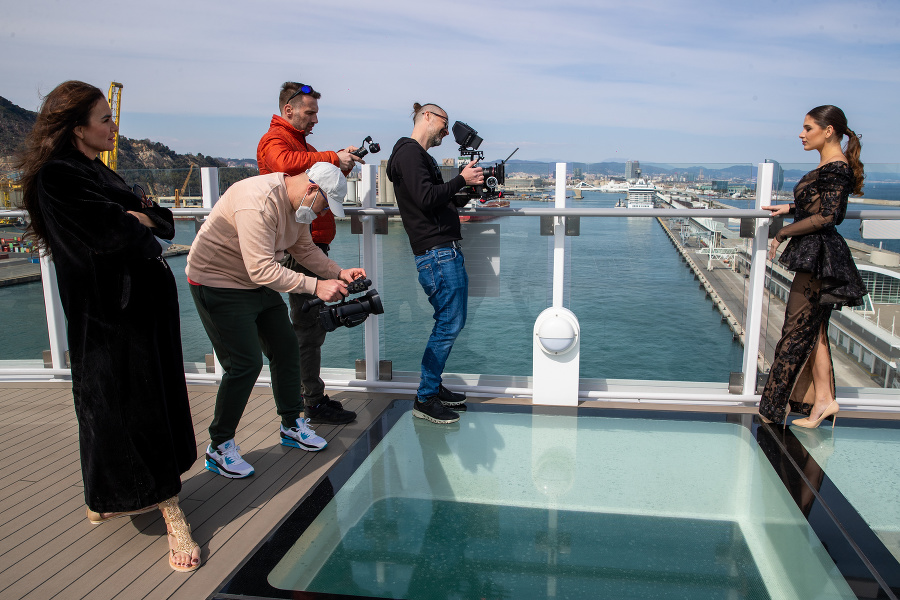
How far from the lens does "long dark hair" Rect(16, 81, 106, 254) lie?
1.84m

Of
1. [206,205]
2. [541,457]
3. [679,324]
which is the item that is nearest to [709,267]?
[679,324]

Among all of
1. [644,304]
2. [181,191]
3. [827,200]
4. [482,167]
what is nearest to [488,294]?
[482,167]

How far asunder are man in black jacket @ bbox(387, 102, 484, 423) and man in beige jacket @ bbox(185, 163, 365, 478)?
560mm

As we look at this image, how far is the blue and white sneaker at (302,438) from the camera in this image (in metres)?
2.83

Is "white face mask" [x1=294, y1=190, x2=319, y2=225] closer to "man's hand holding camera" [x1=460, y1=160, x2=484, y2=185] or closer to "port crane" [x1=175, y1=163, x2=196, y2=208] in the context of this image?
"man's hand holding camera" [x1=460, y1=160, x2=484, y2=185]

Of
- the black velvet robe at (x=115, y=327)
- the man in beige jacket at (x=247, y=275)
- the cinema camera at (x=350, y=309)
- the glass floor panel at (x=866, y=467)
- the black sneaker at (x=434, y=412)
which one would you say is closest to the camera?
the black velvet robe at (x=115, y=327)

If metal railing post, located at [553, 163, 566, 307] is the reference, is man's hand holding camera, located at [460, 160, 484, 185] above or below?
above

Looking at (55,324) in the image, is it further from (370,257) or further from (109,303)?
(109,303)

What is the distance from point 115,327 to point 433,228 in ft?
5.07

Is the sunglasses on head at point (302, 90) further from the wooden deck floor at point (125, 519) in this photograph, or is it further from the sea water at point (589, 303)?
the wooden deck floor at point (125, 519)

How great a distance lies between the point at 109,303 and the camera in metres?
1.91

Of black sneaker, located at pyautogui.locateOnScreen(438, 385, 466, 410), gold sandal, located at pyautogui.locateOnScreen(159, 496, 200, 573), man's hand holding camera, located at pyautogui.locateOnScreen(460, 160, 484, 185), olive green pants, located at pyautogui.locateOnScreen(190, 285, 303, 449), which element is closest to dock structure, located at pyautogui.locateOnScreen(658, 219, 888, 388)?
man's hand holding camera, located at pyautogui.locateOnScreen(460, 160, 484, 185)

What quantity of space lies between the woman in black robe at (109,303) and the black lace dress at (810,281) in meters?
2.76

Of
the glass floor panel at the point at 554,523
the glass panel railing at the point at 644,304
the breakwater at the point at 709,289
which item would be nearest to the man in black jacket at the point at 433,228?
the glass floor panel at the point at 554,523
